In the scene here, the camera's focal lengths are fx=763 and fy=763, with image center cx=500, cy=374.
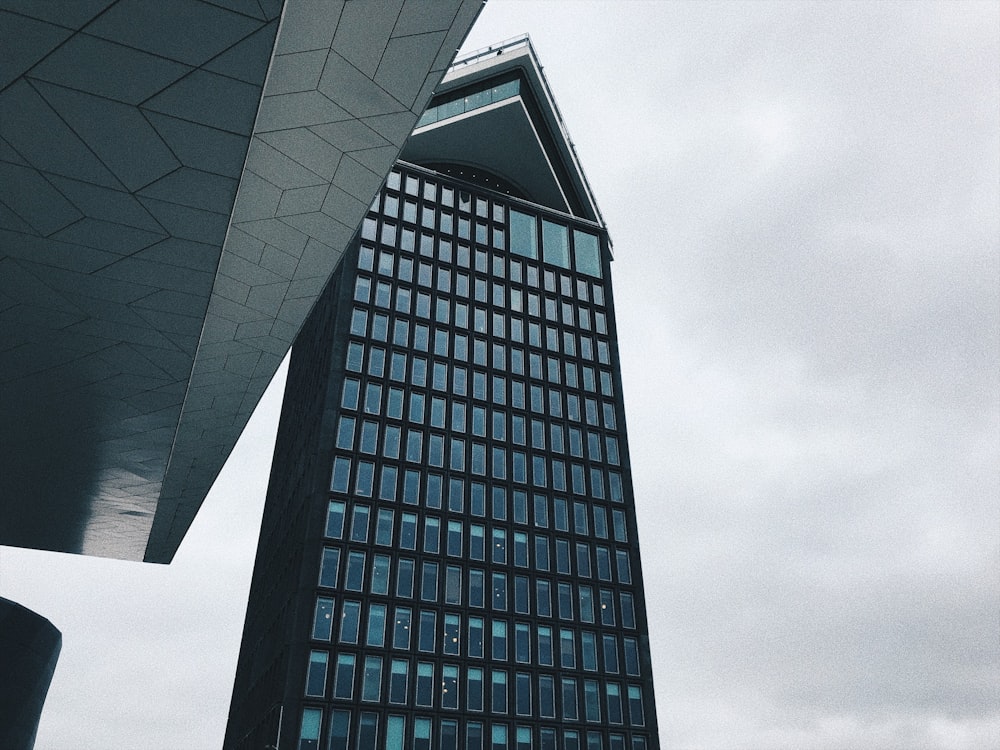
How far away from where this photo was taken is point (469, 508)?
52.8m

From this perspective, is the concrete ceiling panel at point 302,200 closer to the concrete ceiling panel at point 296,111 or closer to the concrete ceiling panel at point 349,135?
the concrete ceiling panel at point 349,135

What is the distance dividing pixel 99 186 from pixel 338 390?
42015mm

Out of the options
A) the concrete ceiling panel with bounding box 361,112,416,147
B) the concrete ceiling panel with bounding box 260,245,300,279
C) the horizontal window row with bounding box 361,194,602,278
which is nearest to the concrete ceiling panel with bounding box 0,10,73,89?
the concrete ceiling panel with bounding box 361,112,416,147

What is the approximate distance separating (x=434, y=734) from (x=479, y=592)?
9079mm

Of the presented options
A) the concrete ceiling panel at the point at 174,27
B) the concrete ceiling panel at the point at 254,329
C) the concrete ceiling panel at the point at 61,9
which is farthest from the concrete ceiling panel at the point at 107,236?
the concrete ceiling panel at the point at 254,329

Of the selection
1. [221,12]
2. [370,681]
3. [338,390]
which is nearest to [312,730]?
[370,681]

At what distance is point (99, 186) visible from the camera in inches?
427

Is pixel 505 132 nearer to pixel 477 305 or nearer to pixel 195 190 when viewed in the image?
pixel 477 305

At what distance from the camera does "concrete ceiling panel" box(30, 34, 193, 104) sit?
8.84 m

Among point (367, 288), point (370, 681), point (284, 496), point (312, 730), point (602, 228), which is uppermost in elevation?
point (602, 228)

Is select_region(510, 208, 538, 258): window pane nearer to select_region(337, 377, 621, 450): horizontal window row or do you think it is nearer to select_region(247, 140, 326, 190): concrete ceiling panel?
select_region(337, 377, 621, 450): horizontal window row

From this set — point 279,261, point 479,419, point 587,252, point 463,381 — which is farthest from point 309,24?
point 587,252

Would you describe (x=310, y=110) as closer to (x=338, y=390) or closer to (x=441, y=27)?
(x=441, y=27)

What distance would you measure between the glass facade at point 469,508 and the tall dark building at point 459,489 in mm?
144
